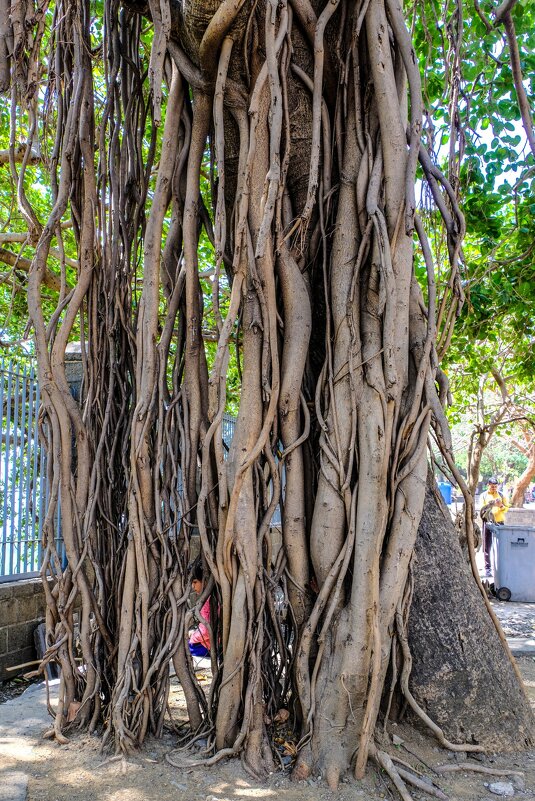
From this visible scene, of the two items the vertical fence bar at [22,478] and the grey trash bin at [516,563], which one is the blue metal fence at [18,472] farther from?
the grey trash bin at [516,563]

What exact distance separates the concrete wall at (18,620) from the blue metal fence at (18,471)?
110mm

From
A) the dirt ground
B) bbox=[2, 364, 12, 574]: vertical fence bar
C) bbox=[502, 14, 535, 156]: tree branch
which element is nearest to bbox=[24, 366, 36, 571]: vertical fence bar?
bbox=[2, 364, 12, 574]: vertical fence bar

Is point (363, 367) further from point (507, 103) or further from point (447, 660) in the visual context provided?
point (507, 103)

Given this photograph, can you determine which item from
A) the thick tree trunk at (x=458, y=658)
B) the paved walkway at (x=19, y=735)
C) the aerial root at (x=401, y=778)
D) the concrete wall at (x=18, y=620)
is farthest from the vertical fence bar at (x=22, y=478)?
the aerial root at (x=401, y=778)

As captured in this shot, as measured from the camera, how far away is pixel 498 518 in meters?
10.5

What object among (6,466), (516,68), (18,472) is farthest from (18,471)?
(516,68)

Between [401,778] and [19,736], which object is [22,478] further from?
[401,778]

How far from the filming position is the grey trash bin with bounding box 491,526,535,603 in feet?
25.3

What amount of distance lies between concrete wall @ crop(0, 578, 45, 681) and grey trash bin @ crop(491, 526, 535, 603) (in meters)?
5.10

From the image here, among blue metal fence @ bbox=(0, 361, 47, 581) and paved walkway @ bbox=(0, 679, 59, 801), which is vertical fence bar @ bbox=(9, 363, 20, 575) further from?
paved walkway @ bbox=(0, 679, 59, 801)

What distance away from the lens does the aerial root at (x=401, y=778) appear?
2183mm

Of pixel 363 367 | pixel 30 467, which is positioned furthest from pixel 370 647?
pixel 30 467

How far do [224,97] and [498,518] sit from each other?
29.7 feet

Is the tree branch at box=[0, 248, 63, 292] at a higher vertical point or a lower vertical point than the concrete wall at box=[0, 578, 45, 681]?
higher
